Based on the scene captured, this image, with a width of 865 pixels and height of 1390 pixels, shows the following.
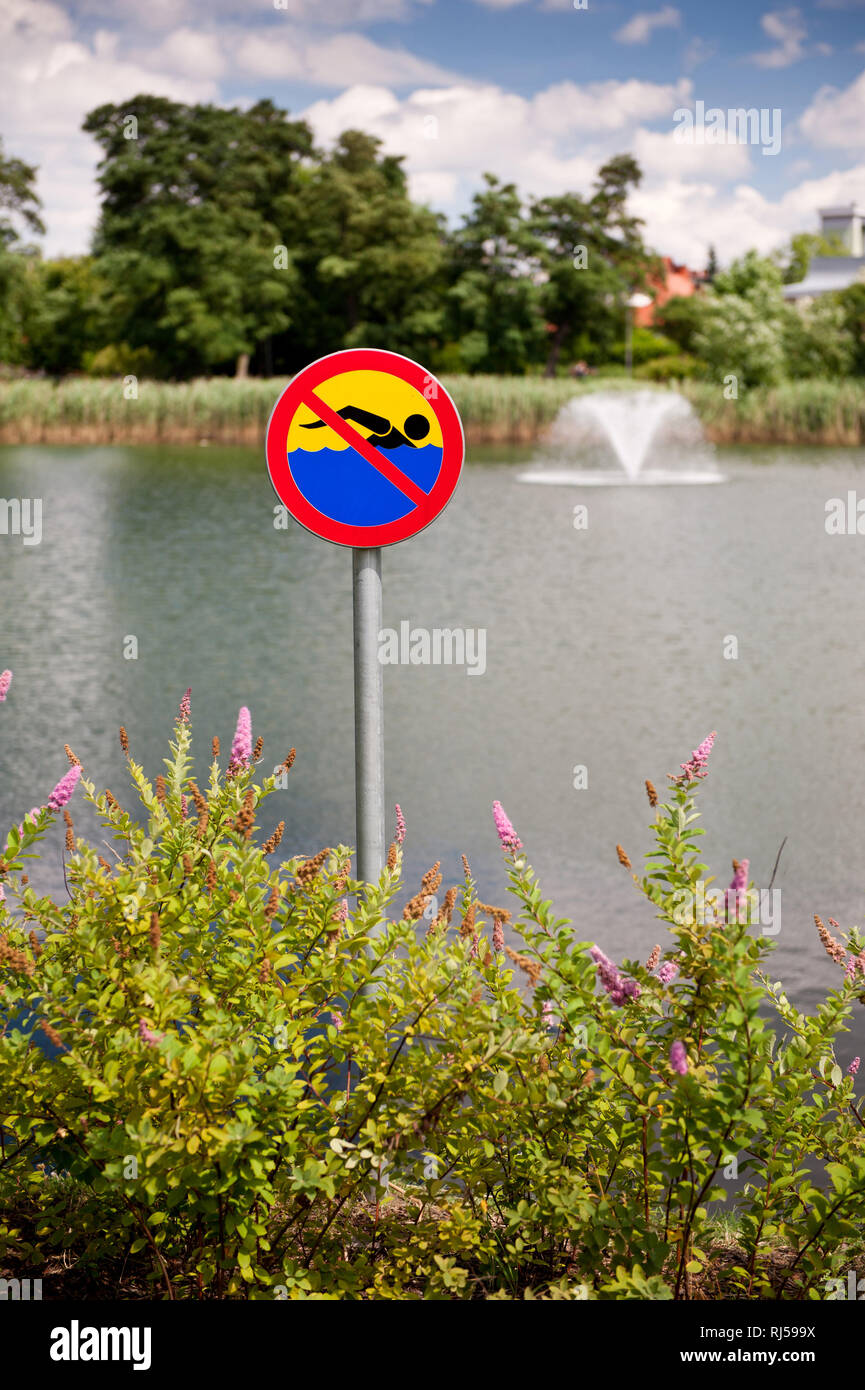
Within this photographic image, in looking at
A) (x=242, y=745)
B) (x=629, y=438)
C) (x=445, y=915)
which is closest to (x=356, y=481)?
(x=242, y=745)

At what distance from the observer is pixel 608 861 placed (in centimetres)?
725

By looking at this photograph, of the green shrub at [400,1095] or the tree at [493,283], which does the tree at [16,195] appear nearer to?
the tree at [493,283]

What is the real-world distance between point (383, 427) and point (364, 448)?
70 mm

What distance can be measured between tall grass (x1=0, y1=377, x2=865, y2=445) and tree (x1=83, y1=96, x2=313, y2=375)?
1954cm

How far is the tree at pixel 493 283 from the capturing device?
68562mm

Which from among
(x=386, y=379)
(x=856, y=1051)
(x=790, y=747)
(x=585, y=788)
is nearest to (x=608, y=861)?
(x=585, y=788)

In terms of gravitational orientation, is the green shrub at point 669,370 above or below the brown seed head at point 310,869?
Answer: above

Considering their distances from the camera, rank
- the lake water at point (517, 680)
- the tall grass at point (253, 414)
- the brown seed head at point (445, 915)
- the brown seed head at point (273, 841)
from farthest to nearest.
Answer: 1. the tall grass at point (253, 414)
2. the lake water at point (517, 680)
3. the brown seed head at point (273, 841)
4. the brown seed head at point (445, 915)

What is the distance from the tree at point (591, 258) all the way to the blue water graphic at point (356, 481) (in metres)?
68.2

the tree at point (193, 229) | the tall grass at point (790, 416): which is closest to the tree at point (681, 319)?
the tree at point (193, 229)

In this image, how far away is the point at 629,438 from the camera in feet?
141

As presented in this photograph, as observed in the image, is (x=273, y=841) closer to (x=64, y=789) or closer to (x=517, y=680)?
(x=64, y=789)

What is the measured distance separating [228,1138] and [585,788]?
20.3 feet
